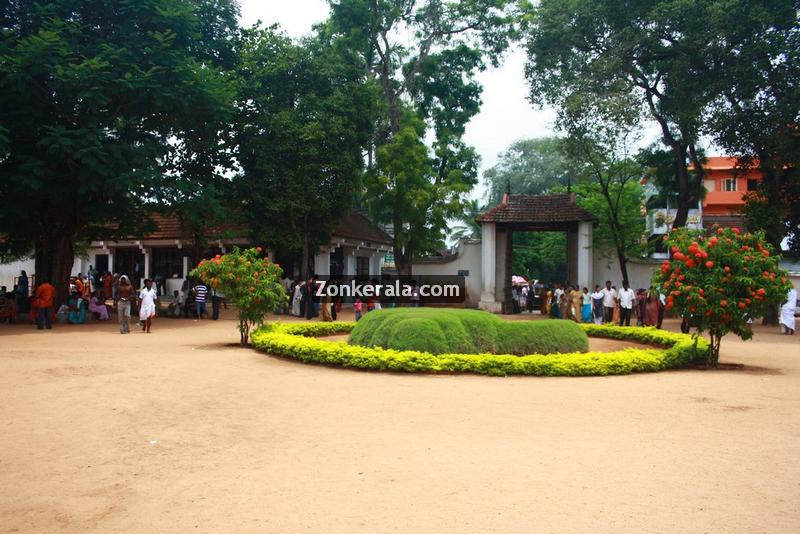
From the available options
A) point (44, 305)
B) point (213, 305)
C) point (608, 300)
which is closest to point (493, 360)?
point (608, 300)

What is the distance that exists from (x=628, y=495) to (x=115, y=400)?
5904 mm

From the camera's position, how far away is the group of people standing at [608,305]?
19.6 metres

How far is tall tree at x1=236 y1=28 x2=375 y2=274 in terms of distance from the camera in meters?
23.5


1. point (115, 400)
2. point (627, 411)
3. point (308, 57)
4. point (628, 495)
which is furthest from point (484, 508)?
point (308, 57)

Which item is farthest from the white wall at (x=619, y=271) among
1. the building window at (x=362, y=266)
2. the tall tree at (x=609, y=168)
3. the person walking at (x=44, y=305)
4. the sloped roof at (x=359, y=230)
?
the person walking at (x=44, y=305)

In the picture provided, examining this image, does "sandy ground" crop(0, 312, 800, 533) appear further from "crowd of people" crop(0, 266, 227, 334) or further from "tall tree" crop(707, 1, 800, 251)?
"tall tree" crop(707, 1, 800, 251)

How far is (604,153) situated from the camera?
24828 mm

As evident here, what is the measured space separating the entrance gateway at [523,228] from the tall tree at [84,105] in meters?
13.1

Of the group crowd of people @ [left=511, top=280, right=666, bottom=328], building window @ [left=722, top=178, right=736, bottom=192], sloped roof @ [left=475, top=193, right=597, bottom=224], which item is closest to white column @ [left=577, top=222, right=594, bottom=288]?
sloped roof @ [left=475, top=193, right=597, bottom=224]

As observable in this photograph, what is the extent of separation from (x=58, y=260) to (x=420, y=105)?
67.7ft

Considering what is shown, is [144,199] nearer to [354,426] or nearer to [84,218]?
[84,218]

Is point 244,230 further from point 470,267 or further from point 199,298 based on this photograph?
point 470,267

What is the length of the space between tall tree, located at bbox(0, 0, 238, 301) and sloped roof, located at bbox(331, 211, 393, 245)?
400 inches

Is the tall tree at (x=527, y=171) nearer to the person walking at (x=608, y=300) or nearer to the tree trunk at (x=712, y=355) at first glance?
the person walking at (x=608, y=300)
